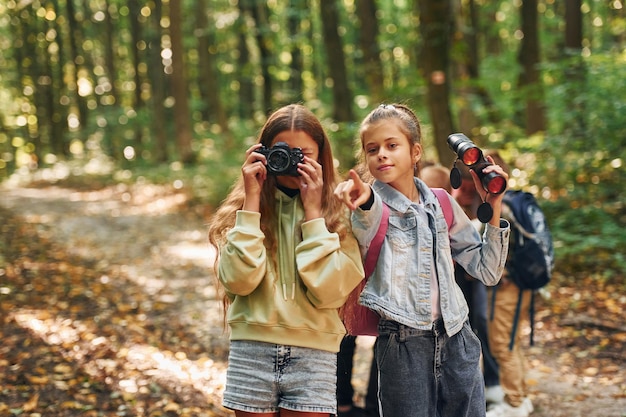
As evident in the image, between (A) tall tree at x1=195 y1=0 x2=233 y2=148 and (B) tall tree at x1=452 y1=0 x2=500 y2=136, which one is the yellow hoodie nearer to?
(B) tall tree at x1=452 y1=0 x2=500 y2=136

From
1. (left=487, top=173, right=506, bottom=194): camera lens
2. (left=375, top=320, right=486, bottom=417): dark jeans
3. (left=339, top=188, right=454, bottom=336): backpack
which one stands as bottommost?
(left=375, top=320, right=486, bottom=417): dark jeans

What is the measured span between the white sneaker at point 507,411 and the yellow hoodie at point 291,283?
2765 millimetres

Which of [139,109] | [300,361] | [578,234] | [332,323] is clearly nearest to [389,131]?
[332,323]

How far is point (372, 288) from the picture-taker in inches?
107

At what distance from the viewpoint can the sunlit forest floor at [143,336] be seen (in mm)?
5012

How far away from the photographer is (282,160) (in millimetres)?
2537

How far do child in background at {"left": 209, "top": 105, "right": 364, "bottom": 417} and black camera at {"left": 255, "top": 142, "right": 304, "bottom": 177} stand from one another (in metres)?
0.03

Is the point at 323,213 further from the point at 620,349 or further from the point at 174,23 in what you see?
the point at 174,23

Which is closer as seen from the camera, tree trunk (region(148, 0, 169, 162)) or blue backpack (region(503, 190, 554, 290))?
blue backpack (region(503, 190, 554, 290))

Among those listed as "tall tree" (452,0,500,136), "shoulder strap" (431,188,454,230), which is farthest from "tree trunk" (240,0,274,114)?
"shoulder strap" (431,188,454,230)

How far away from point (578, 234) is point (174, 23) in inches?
568

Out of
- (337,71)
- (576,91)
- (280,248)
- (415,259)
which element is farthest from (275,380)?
(337,71)

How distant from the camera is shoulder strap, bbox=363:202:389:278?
2.68 metres

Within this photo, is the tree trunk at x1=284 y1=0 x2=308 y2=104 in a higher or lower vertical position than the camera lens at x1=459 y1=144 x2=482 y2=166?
higher
